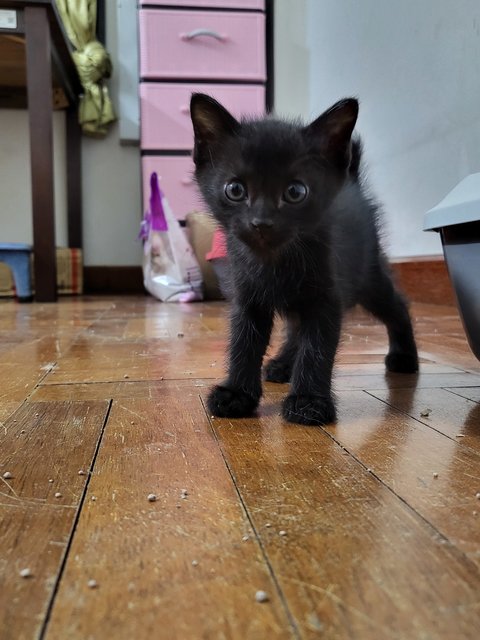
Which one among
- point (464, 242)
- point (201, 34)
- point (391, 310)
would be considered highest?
point (201, 34)

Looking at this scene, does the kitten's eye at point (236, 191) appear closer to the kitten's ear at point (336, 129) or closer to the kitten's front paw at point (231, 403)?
the kitten's ear at point (336, 129)

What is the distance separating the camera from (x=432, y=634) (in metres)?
0.34

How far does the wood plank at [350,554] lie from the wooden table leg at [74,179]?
3.36m

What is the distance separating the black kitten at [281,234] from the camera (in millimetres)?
806

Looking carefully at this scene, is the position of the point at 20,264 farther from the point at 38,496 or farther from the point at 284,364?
the point at 38,496

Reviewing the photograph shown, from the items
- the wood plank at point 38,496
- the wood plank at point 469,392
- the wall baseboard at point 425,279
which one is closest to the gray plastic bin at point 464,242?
the wood plank at point 469,392

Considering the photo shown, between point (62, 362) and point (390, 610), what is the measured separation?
105 cm

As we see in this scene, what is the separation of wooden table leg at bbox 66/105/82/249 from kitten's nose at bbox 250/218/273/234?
3.20m

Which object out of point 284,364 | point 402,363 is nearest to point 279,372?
point 284,364

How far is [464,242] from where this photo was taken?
3.00 ft

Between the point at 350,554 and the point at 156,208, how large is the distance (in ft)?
9.32

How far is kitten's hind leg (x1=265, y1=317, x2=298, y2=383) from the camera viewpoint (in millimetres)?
1164

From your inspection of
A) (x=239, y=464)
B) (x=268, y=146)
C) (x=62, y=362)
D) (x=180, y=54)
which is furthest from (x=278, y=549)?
(x=180, y=54)

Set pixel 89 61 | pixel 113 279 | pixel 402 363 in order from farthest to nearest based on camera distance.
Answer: pixel 113 279
pixel 89 61
pixel 402 363
